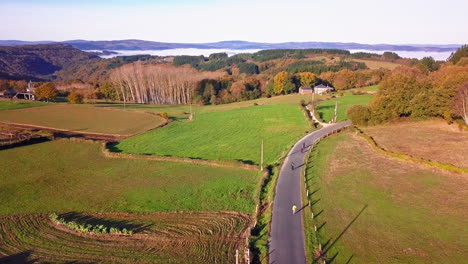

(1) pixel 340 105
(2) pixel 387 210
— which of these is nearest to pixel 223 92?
(1) pixel 340 105

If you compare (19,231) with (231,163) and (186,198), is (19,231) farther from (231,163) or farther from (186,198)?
(231,163)

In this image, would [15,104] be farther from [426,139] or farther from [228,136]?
[426,139]

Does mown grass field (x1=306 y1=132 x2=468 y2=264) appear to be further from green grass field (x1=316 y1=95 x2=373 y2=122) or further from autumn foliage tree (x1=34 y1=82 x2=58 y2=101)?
autumn foliage tree (x1=34 y1=82 x2=58 y2=101)

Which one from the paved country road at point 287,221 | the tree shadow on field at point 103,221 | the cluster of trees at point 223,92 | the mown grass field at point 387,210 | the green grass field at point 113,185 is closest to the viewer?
the paved country road at point 287,221

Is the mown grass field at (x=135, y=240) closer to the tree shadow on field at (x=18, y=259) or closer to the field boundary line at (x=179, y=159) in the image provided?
the tree shadow on field at (x=18, y=259)

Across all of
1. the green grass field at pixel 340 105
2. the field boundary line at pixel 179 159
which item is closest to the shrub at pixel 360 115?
the green grass field at pixel 340 105

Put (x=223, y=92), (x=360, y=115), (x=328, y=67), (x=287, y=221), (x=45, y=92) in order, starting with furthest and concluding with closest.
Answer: (x=328, y=67), (x=223, y=92), (x=45, y=92), (x=360, y=115), (x=287, y=221)
